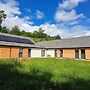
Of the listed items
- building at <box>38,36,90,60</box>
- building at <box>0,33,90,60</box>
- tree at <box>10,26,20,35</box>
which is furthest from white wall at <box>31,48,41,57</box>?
tree at <box>10,26,20,35</box>

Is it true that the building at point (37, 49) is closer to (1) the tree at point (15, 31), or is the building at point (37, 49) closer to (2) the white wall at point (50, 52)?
(2) the white wall at point (50, 52)

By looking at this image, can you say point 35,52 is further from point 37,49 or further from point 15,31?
point 15,31

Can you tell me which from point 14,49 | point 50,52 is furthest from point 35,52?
point 14,49

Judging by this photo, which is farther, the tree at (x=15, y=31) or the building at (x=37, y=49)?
the tree at (x=15, y=31)

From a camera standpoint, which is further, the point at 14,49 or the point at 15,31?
the point at 15,31

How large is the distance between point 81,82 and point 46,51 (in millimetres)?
29371

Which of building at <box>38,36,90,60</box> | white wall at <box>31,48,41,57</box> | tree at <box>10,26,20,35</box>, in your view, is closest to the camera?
building at <box>38,36,90,60</box>

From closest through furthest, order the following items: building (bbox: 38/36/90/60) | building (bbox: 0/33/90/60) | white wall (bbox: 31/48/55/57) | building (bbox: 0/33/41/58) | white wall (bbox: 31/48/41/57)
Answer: building (bbox: 0/33/41/58)
building (bbox: 0/33/90/60)
building (bbox: 38/36/90/60)
white wall (bbox: 31/48/41/57)
white wall (bbox: 31/48/55/57)

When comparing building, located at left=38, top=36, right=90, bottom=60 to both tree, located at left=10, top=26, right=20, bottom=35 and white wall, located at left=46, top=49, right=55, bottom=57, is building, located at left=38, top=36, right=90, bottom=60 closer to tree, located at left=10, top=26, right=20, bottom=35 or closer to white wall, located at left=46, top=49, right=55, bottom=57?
white wall, located at left=46, top=49, right=55, bottom=57

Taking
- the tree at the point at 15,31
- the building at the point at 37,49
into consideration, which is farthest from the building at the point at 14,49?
the tree at the point at 15,31

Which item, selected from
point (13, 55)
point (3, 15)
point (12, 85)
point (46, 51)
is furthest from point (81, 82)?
point (3, 15)

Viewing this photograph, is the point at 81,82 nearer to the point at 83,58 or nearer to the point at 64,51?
the point at 83,58

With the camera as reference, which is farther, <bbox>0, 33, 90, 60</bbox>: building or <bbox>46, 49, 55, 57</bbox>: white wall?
<bbox>46, 49, 55, 57</bbox>: white wall

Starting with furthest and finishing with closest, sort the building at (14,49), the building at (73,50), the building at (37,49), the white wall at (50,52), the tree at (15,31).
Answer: the tree at (15,31)
the white wall at (50,52)
the building at (73,50)
the building at (37,49)
the building at (14,49)
